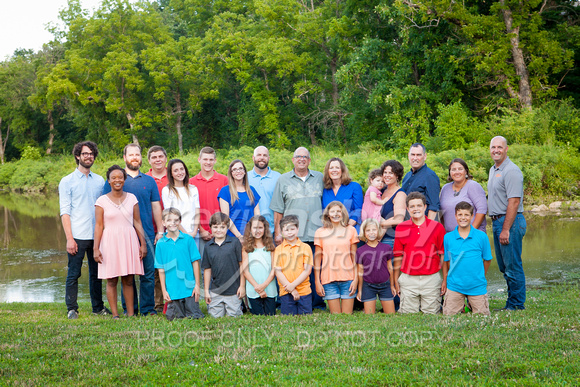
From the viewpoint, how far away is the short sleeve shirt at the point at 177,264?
660 centimetres

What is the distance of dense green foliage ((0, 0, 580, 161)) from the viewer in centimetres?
2252

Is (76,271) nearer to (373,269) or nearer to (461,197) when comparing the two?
(373,269)

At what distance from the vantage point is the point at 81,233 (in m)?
6.85

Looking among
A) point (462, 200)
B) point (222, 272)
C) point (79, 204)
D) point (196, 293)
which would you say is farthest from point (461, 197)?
point (79, 204)

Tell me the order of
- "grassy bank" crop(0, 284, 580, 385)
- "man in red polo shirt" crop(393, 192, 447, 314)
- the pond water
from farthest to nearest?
the pond water → "man in red polo shirt" crop(393, 192, 447, 314) → "grassy bank" crop(0, 284, 580, 385)

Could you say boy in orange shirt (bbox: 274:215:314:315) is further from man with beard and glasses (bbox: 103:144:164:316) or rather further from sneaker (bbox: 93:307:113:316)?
sneaker (bbox: 93:307:113:316)

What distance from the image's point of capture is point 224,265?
22.1 feet

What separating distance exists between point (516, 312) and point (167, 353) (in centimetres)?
430

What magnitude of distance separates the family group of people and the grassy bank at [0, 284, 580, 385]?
0.48 m

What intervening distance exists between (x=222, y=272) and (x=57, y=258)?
10.1m

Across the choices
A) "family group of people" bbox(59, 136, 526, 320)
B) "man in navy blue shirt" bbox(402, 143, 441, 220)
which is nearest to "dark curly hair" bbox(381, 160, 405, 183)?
"family group of people" bbox(59, 136, 526, 320)

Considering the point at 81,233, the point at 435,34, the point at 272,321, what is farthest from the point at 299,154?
the point at 435,34

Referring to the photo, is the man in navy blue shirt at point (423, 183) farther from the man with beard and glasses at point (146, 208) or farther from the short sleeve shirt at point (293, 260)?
the man with beard and glasses at point (146, 208)

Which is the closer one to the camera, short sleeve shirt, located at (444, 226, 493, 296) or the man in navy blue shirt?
short sleeve shirt, located at (444, 226, 493, 296)
